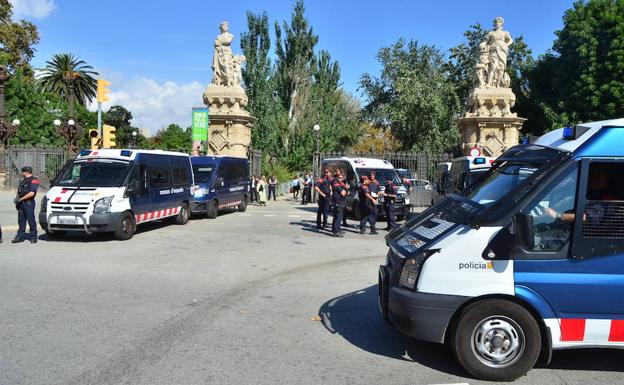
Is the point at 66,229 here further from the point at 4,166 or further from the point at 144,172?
the point at 4,166

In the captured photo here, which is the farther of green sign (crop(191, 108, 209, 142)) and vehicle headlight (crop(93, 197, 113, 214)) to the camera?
green sign (crop(191, 108, 209, 142))

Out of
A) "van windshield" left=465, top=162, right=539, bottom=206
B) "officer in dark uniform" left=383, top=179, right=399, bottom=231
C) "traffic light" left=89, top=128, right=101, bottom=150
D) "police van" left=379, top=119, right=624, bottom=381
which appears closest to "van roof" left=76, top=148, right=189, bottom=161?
"traffic light" left=89, top=128, right=101, bottom=150

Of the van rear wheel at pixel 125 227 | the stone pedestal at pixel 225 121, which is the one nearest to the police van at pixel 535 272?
the van rear wheel at pixel 125 227

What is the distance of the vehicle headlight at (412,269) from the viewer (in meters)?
4.42

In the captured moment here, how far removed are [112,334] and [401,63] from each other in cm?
3524

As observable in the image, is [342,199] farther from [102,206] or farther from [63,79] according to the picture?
[63,79]

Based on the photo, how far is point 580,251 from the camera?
4230 millimetres

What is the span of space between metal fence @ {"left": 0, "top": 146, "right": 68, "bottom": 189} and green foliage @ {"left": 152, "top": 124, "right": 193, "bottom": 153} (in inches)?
2180

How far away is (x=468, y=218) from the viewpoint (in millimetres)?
4590

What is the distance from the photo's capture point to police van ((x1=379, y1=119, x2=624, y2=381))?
421cm

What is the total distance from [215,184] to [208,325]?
1275 centimetres

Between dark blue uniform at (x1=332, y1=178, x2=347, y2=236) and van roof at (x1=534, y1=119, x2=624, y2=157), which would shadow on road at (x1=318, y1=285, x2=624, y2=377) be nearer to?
van roof at (x1=534, y1=119, x2=624, y2=157)

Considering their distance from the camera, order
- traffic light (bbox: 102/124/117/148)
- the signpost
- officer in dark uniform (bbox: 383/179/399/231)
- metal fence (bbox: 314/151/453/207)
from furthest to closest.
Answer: metal fence (bbox: 314/151/453/207) < the signpost < traffic light (bbox: 102/124/117/148) < officer in dark uniform (bbox: 383/179/399/231)

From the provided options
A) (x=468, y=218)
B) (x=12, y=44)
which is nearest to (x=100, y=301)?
(x=468, y=218)
